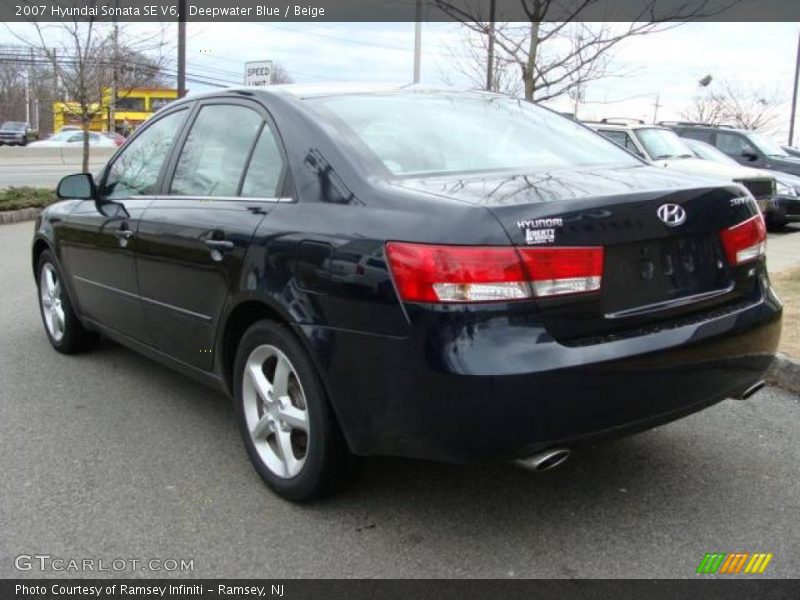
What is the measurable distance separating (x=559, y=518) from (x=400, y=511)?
0.62 meters

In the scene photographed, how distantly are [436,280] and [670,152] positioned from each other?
33.7 ft

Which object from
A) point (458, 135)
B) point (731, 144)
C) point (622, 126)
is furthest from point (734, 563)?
point (731, 144)

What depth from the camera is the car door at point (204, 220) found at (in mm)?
3434

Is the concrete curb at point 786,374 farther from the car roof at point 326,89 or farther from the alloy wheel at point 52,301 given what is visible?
the alloy wheel at point 52,301

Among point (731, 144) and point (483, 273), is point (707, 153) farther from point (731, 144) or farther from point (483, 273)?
point (483, 273)

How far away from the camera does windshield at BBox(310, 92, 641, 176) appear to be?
3307 millimetres

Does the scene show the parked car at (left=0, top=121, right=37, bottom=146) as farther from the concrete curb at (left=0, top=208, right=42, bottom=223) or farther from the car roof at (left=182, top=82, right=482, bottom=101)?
the car roof at (left=182, top=82, right=482, bottom=101)

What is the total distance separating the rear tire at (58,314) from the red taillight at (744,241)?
402cm

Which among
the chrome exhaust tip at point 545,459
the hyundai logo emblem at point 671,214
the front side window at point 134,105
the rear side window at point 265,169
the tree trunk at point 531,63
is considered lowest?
the chrome exhaust tip at point 545,459

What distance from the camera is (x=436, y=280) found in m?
2.56

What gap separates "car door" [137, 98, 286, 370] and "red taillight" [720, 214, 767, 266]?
1768 mm

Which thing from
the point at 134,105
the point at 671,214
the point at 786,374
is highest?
the point at 134,105

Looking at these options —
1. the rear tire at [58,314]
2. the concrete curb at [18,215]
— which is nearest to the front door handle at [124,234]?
the rear tire at [58,314]
